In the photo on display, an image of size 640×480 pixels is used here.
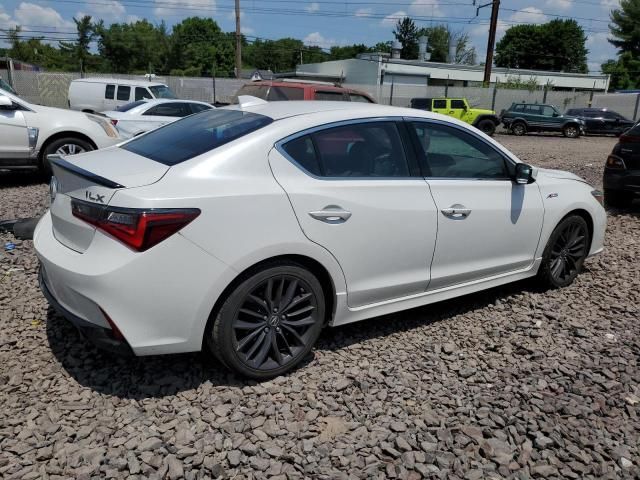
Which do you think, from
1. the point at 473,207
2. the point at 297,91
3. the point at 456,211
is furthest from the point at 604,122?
the point at 456,211

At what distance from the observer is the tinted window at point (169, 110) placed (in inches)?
491

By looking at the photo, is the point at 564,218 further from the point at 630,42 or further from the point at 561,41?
the point at 561,41

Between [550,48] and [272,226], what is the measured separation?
97.8 meters

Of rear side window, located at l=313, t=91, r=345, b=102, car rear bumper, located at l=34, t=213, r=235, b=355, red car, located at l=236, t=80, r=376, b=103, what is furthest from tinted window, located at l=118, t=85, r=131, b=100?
car rear bumper, located at l=34, t=213, r=235, b=355

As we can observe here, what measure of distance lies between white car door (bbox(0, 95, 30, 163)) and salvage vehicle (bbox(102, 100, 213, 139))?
8.39 ft

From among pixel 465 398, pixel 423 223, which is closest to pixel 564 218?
pixel 423 223

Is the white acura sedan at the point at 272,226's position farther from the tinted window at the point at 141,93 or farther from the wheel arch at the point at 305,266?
the tinted window at the point at 141,93

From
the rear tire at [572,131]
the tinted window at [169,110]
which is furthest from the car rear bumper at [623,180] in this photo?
the rear tire at [572,131]

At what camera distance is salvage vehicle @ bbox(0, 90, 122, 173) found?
7672 mm

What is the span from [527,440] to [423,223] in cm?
140

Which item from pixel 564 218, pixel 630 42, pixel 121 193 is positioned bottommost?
pixel 564 218

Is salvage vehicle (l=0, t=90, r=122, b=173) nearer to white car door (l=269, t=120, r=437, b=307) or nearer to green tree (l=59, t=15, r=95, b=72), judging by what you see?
white car door (l=269, t=120, r=437, b=307)

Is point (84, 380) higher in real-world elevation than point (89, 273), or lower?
lower

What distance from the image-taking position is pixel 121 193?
259cm
